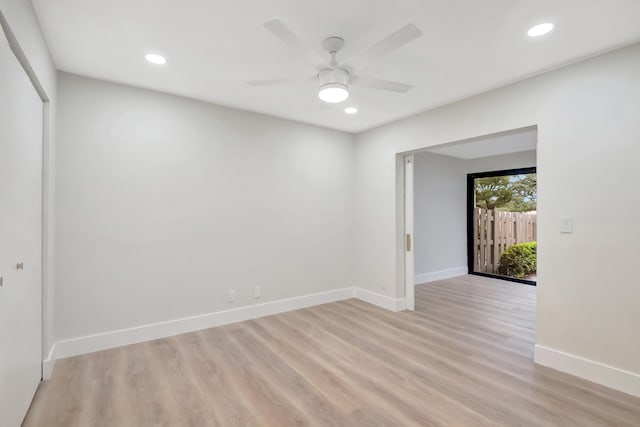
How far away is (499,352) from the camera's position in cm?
293

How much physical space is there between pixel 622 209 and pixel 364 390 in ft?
7.73

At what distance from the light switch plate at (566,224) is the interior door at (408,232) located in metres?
1.80

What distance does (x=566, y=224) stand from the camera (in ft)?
8.51

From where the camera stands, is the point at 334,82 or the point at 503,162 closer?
the point at 334,82

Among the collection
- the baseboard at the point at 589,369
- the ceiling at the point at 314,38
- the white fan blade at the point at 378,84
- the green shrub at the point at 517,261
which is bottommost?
the baseboard at the point at 589,369

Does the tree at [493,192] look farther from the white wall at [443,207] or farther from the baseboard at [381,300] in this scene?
the baseboard at [381,300]

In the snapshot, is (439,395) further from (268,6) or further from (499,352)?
(268,6)

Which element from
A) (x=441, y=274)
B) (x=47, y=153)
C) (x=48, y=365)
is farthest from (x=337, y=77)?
(x=441, y=274)

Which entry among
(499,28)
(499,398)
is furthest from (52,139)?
(499,398)

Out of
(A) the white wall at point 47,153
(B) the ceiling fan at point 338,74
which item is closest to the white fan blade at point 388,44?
(B) the ceiling fan at point 338,74

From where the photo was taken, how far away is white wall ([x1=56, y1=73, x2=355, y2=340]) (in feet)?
9.37

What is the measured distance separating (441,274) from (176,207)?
502cm

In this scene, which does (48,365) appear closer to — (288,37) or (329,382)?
(329,382)

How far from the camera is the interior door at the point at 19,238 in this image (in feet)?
5.24
